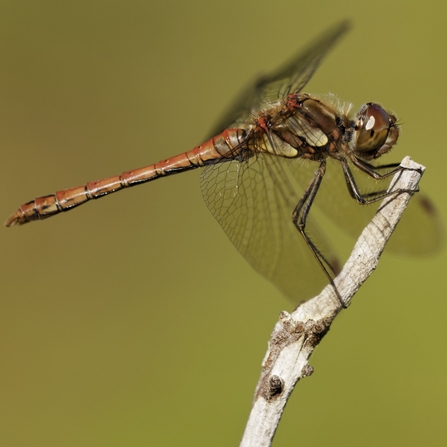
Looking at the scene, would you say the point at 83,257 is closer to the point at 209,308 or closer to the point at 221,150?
the point at 209,308

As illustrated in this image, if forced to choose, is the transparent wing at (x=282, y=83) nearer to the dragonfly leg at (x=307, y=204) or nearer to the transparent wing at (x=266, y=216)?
the transparent wing at (x=266, y=216)

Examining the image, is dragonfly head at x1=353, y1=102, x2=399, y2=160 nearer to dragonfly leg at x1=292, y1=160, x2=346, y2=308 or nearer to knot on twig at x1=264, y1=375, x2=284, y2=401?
dragonfly leg at x1=292, y1=160, x2=346, y2=308

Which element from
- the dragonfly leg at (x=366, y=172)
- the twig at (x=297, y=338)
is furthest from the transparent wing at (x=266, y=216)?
the twig at (x=297, y=338)

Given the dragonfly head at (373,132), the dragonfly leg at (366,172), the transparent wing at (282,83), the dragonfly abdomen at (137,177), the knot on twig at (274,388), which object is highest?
the dragonfly abdomen at (137,177)

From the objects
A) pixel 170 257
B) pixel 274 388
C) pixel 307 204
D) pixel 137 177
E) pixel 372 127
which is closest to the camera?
pixel 274 388

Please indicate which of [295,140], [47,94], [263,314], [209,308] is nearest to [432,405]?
[263,314]

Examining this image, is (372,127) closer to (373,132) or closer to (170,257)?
(373,132)

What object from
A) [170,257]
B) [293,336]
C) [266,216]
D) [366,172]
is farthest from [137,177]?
[170,257]

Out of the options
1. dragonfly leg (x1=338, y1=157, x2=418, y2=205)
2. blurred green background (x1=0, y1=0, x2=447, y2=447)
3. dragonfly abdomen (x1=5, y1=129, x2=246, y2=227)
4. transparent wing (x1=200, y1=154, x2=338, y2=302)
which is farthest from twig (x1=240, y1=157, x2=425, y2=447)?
blurred green background (x1=0, y1=0, x2=447, y2=447)
